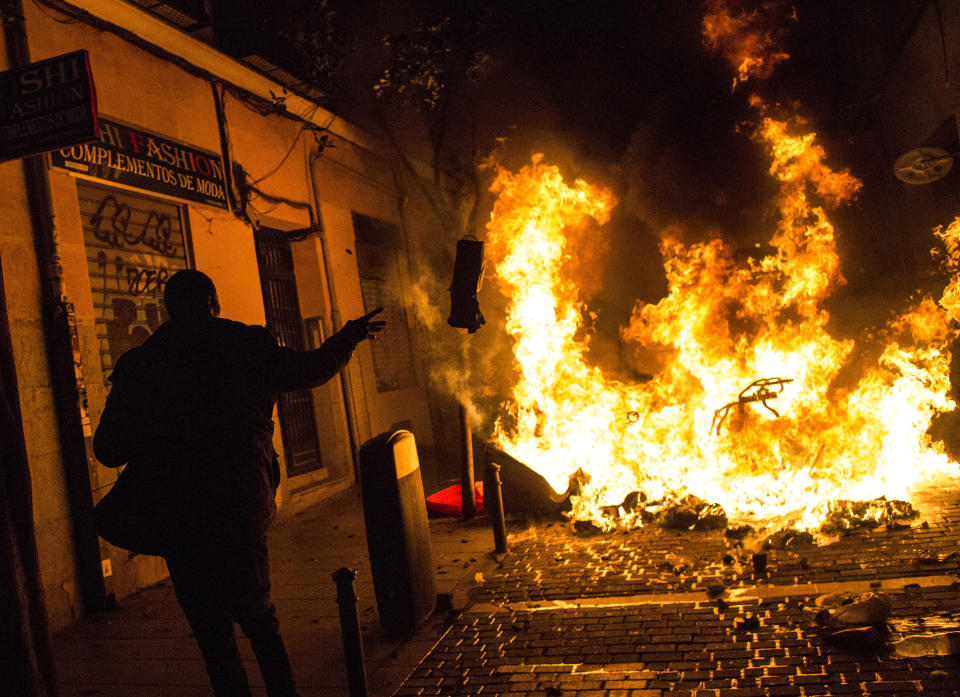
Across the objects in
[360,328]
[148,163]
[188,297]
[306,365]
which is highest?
[148,163]

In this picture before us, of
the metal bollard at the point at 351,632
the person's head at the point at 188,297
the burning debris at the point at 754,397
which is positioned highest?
the person's head at the point at 188,297

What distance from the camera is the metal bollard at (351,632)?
3.76 meters

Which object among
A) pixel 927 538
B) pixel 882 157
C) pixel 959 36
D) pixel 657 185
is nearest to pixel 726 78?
pixel 657 185

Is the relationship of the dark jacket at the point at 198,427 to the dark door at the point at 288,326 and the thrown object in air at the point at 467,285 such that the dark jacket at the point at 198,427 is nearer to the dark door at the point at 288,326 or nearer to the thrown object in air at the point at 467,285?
the thrown object in air at the point at 467,285

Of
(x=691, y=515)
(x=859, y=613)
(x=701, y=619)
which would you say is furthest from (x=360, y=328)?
(x=691, y=515)

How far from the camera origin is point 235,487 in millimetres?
3248

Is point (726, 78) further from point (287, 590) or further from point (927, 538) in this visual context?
point (287, 590)

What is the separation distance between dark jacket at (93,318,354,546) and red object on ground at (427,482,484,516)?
554 centimetres

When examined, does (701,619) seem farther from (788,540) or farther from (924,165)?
(924,165)

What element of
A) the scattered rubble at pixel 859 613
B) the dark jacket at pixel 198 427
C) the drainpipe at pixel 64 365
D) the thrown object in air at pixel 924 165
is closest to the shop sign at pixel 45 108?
the dark jacket at pixel 198 427

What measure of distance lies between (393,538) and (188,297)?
2602 mm

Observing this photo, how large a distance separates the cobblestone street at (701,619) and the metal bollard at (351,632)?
437mm

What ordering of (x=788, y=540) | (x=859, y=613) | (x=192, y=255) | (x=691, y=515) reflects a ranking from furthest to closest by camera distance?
(x=192, y=255) < (x=691, y=515) < (x=788, y=540) < (x=859, y=613)

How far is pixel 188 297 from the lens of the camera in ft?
11.3
